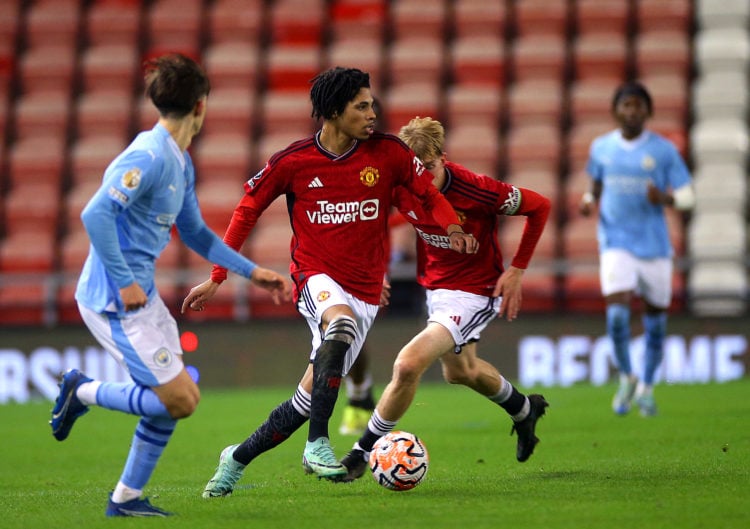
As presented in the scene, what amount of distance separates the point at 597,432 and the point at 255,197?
3495mm

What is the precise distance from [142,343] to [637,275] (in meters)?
5.64

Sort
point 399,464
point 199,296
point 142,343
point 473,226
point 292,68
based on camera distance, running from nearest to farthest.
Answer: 1. point 142,343
2. point 199,296
3. point 399,464
4. point 473,226
5. point 292,68

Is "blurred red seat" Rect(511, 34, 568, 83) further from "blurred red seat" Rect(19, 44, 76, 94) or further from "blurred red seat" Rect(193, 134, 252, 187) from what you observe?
"blurred red seat" Rect(19, 44, 76, 94)

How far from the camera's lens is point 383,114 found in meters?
12.8

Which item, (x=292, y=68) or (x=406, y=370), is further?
(x=292, y=68)

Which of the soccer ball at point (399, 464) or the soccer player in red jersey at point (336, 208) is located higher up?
the soccer player in red jersey at point (336, 208)

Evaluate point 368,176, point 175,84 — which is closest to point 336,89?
point 368,176

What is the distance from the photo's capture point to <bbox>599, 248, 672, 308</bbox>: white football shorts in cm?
947

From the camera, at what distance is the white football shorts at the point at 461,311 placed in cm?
622

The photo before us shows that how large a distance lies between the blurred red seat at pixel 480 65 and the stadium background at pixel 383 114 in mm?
26

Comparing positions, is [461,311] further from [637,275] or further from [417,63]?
[417,63]

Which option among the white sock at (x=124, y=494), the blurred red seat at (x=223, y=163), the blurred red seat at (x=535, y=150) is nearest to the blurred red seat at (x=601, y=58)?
the blurred red seat at (x=535, y=150)

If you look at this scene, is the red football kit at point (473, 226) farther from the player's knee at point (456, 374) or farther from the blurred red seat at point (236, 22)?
the blurred red seat at point (236, 22)

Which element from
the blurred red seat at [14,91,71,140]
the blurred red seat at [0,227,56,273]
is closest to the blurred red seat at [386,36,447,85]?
the blurred red seat at [14,91,71,140]
